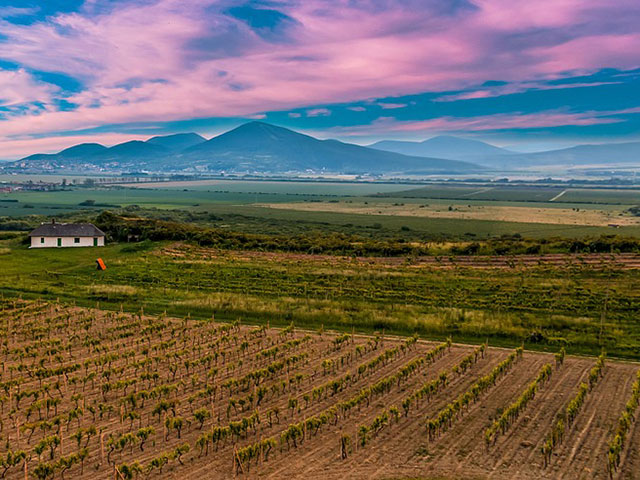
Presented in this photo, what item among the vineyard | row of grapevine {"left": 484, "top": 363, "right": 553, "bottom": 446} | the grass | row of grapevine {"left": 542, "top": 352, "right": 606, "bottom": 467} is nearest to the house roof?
the grass

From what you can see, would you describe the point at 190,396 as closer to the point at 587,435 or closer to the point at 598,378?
the point at 587,435

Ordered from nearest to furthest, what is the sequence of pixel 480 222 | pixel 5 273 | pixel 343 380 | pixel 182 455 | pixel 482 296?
1. pixel 182 455
2. pixel 343 380
3. pixel 482 296
4. pixel 5 273
5. pixel 480 222

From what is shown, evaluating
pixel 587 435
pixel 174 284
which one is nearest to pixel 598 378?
pixel 587 435

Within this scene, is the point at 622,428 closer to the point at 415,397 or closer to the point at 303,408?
the point at 415,397

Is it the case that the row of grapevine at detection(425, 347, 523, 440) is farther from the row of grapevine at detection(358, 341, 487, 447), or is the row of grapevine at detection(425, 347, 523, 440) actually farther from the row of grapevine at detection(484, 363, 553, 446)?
the row of grapevine at detection(484, 363, 553, 446)

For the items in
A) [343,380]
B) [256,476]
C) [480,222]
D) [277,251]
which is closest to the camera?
[256,476]
